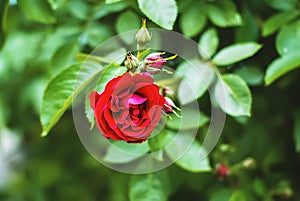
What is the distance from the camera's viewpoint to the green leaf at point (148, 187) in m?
0.93

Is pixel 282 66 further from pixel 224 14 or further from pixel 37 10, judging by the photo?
pixel 37 10

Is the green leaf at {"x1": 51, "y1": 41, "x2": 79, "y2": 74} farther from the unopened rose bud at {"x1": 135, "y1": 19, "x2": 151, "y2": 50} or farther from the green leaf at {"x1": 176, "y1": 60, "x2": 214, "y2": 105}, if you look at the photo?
the unopened rose bud at {"x1": 135, "y1": 19, "x2": 151, "y2": 50}

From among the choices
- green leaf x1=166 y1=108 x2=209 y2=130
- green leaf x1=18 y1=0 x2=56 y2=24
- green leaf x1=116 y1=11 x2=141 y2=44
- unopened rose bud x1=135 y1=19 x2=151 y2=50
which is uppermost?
unopened rose bud x1=135 y1=19 x2=151 y2=50

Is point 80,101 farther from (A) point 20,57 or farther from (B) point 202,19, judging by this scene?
(A) point 20,57

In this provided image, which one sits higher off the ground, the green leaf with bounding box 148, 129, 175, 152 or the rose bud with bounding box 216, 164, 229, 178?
the green leaf with bounding box 148, 129, 175, 152

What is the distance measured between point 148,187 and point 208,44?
0.28m

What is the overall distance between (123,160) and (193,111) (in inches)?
6.0

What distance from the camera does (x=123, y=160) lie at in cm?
94

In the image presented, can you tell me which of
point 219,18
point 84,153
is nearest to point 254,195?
point 219,18

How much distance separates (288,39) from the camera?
997mm

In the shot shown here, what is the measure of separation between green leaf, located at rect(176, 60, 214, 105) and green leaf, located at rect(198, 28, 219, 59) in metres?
0.03

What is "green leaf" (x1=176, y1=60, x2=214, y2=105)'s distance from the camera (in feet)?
2.90

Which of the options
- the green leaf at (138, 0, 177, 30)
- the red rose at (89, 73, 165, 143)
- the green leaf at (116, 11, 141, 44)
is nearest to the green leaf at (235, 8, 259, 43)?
the green leaf at (116, 11, 141, 44)

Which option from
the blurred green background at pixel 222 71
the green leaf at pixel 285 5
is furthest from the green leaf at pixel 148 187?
the green leaf at pixel 285 5
